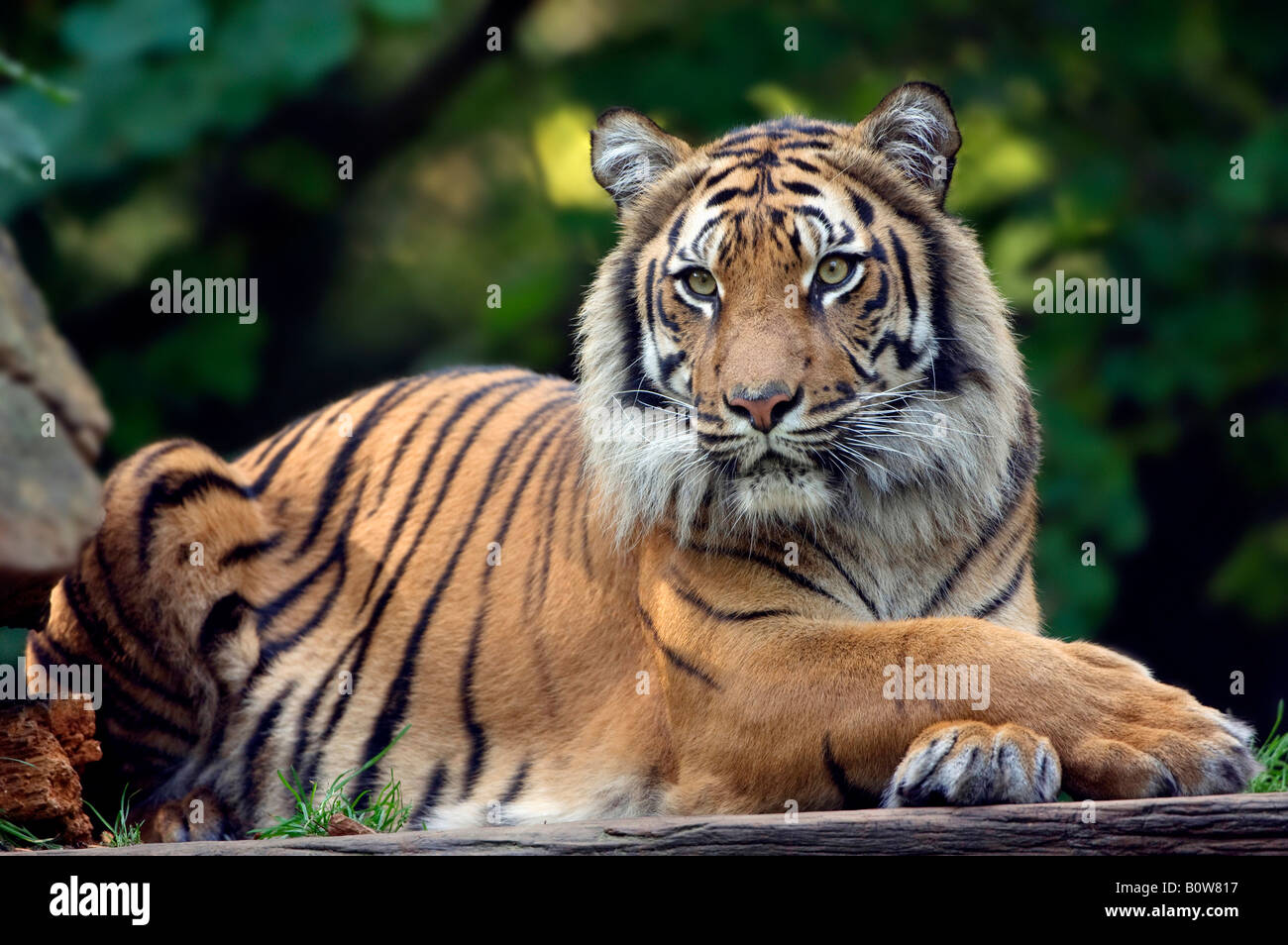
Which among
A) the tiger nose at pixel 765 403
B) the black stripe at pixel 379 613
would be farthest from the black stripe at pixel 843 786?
the black stripe at pixel 379 613

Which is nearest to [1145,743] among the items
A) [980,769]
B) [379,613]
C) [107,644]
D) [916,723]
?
[980,769]

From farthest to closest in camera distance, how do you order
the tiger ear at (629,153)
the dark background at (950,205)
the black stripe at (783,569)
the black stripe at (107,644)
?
1. the dark background at (950,205)
2. the black stripe at (107,644)
3. the tiger ear at (629,153)
4. the black stripe at (783,569)

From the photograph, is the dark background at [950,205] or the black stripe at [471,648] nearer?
the black stripe at [471,648]

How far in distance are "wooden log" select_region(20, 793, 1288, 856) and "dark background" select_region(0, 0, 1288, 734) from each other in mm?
4668

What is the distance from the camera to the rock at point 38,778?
3.40m

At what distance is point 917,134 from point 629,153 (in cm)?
78

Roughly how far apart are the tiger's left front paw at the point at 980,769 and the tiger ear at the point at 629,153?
1805mm

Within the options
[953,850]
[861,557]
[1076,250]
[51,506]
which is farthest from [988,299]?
[1076,250]

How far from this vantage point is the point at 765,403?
3367mm

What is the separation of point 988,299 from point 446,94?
598cm

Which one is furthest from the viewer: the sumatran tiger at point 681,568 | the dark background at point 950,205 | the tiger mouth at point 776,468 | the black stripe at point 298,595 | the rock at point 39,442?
the dark background at point 950,205

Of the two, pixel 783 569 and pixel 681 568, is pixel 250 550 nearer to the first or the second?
pixel 681 568

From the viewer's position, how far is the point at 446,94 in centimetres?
916

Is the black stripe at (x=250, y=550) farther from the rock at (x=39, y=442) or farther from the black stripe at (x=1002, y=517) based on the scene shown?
the black stripe at (x=1002, y=517)
